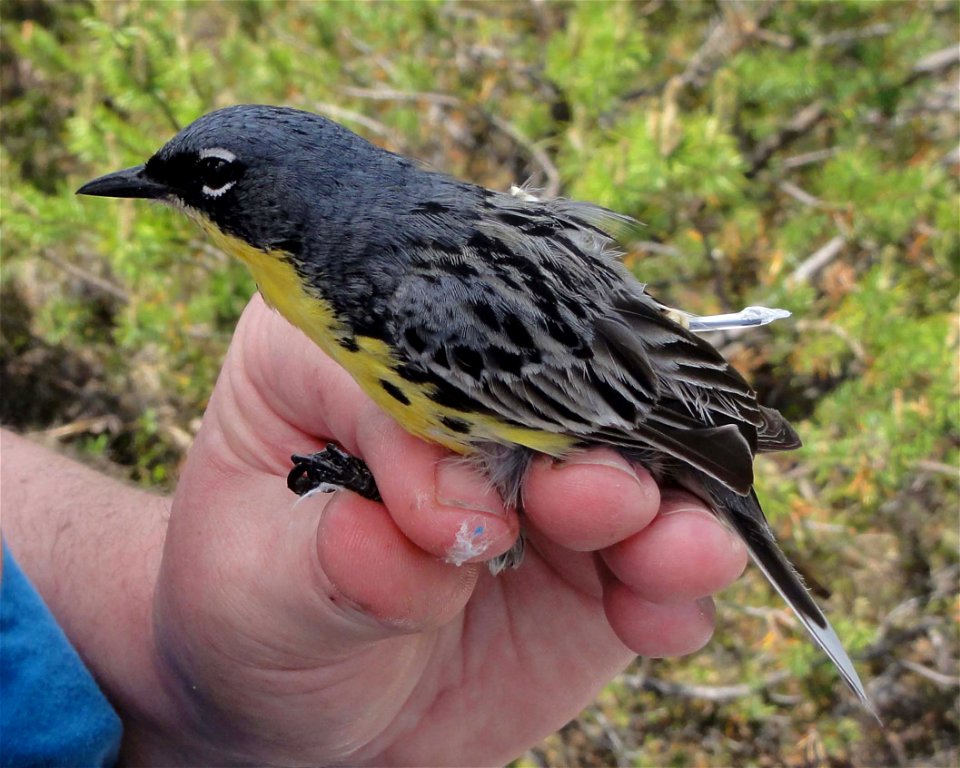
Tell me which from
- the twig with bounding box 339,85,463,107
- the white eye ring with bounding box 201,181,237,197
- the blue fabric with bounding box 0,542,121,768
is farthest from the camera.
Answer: the twig with bounding box 339,85,463,107

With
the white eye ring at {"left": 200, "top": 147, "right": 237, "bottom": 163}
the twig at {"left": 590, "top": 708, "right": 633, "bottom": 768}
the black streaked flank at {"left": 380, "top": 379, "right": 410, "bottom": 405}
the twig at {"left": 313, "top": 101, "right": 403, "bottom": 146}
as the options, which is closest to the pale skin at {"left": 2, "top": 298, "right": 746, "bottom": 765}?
the black streaked flank at {"left": 380, "top": 379, "right": 410, "bottom": 405}

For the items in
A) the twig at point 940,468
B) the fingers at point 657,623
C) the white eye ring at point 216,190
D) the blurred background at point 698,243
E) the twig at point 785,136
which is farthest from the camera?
the twig at point 785,136

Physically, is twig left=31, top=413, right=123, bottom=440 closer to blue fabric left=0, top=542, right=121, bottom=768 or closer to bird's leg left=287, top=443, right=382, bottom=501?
blue fabric left=0, top=542, right=121, bottom=768

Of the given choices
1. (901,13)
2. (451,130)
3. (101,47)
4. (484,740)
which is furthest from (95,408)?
(901,13)

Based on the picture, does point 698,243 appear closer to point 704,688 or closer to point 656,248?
point 656,248

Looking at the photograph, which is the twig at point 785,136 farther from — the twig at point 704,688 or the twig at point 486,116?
the twig at point 704,688

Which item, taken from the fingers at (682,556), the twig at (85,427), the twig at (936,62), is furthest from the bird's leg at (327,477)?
the twig at (936,62)
